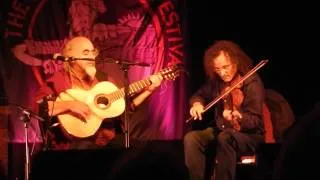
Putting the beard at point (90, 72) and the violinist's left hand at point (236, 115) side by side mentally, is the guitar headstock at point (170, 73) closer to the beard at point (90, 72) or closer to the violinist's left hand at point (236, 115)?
the beard at point (90, 72)

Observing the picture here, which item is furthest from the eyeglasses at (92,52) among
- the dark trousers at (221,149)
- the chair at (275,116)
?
the chair at (275,116)

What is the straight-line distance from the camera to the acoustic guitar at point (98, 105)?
16.5 ft

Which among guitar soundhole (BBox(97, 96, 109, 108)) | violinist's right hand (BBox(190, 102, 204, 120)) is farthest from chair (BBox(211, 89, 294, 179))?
guitar soundhole (BBox(97, 96, 109, 108))

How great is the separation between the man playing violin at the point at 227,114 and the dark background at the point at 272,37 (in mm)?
662

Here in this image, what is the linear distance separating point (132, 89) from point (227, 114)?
1121 mm

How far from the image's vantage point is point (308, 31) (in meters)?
5.43

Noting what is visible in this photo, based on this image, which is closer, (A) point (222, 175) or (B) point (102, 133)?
(A) point (222, 175)

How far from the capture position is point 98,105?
5031 mm

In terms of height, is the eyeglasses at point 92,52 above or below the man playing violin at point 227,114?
above

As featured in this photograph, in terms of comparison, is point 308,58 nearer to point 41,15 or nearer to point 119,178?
point 41,15

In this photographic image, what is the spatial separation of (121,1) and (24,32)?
1049 mm

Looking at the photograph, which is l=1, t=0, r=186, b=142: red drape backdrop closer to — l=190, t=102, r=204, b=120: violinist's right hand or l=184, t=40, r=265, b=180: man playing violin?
l=184, t=40, r=265, b=180: man playing violin

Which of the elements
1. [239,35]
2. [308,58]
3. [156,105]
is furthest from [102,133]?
[308,58]

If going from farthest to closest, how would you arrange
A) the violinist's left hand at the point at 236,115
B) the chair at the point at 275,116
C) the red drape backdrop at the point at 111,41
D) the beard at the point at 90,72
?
1. the red drape backdrop at the point at 111,41
2. the beard at the point at 90,72
3. the chair at the point at 275,116
4. the violinist's left hand at the point at 236,115
